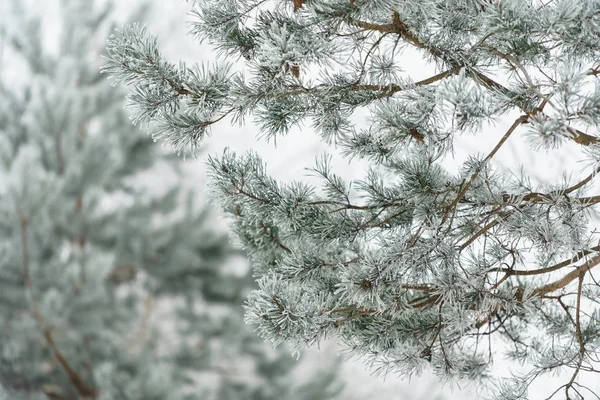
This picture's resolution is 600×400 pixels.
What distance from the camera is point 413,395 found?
109 inches

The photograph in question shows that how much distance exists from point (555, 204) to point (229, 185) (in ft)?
1.33

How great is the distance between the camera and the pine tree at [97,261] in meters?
2.03

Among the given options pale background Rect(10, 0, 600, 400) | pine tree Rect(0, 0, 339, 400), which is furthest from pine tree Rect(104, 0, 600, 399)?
pale background Rect(10, 0, 600, 400)

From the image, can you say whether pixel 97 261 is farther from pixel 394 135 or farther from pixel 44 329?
pixel 394 135

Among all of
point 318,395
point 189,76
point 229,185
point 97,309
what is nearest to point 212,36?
point 189,76

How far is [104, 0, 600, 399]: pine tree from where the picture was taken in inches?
23.3

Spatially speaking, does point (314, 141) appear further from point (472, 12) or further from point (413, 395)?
point (472, 12)

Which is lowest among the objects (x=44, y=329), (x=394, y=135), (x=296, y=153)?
(x=394, y=135)

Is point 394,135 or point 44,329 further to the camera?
point 44,329

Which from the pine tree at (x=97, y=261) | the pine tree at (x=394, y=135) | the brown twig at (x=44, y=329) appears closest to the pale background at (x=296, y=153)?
the pine tree at (x=97, y=261)

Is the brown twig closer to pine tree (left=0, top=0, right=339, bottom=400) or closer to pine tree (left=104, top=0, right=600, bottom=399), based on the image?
pine tree (left=0, top=0, right=339, bottom=400)

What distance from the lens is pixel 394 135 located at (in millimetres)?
599

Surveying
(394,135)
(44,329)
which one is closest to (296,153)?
(44,329)

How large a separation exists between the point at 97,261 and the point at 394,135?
164 centimetres
